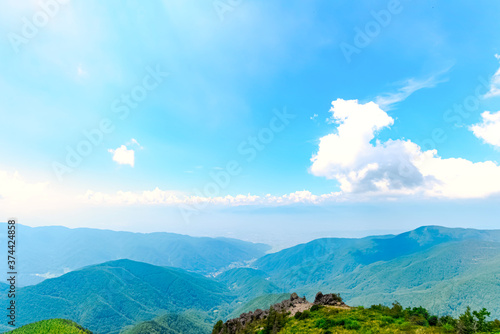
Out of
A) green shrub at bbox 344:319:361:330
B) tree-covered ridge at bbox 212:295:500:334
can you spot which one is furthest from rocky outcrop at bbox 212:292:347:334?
green shrub at bbox 344:319:361:330

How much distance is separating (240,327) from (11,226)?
191ft

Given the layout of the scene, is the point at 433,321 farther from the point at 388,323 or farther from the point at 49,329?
the point at 49,329

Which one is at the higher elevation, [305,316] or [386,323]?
[386,323]

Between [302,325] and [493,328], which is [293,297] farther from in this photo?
[493,328]

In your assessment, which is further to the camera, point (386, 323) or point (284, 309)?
point (284, 309)

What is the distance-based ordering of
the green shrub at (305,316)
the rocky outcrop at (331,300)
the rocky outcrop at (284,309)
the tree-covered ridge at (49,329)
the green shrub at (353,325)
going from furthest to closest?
1. the tree-covered ridge at (49,329)
2. the rocky outcrop at (284,309)
3. the rocky outcrop at (331,300)
4. the green shrub at (305,316)
5. the green shrub at (353,325)

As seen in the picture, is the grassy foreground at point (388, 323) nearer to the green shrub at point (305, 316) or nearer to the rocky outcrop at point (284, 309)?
the green shrub at point (305, 316)

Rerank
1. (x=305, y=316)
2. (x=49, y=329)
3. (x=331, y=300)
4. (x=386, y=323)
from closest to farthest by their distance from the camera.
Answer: (x=386, y=323) < (x=305, y=316) < (x=331, y=300) < (x=49, y=329)

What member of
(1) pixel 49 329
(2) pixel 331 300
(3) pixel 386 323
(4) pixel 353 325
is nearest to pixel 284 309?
(2) pixel 331 300

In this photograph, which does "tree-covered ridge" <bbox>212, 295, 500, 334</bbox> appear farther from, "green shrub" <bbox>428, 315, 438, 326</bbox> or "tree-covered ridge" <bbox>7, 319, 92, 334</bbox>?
"tree-covered ridge" <bbox>7, 319, 92, 334</bbox>

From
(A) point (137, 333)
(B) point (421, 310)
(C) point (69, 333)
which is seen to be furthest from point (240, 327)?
(A) point (137, 333)

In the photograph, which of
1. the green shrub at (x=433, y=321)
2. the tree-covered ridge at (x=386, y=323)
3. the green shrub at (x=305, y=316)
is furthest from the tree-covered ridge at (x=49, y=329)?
the green shrub at (x=433, y=321)

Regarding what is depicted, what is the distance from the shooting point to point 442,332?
25.1 metres

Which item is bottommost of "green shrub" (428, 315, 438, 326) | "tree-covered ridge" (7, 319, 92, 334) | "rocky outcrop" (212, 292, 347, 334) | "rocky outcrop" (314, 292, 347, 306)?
"tree-covered ridge" (7, 319, 92, 334)
